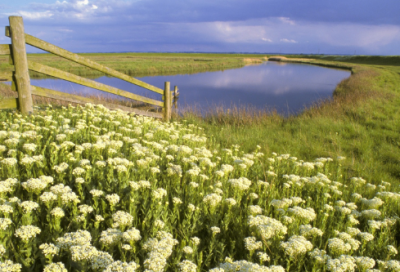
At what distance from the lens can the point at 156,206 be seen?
10.2 feet

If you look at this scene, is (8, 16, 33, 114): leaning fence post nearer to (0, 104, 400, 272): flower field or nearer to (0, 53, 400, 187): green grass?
(0, 104, 400, 272): flower field

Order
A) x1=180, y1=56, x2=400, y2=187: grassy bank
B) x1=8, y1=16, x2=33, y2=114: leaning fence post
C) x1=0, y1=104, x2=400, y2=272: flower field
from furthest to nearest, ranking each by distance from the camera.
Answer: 1. x1=180, y1=56, x2=400, y2=187: grassy bank
2. x1=8, y1=16, x2=33, y2=114: leaning fence post
3. x1=0, y1=104, x2=400, y2=272: flower field

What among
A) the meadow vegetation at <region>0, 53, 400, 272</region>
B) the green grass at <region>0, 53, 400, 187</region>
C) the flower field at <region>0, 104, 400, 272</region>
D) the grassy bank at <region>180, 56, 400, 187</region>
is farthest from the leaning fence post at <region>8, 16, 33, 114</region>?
the grassy bank at <region>180, 56, 400, 187</region>

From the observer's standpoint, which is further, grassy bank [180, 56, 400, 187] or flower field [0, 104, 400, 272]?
grassy bank [180, 56, 400, 187]

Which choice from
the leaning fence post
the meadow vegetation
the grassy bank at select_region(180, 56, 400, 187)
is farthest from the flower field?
the grassy bank at select_region(180, 56, 400, 187)

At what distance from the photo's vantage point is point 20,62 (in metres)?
6.15

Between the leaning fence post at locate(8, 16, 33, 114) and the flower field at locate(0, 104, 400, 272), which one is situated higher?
the leaning fence post at locate(8, 16, 33, 114)

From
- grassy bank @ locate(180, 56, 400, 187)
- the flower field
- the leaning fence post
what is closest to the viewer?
the flower field

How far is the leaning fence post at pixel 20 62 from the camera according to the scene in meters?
6.04

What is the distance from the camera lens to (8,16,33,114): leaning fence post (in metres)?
6.04

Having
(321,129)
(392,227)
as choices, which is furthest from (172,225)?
(321,129)

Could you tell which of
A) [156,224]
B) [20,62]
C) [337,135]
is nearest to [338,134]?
[337,135]

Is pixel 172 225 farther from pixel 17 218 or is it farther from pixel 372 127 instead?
pixel 372 127

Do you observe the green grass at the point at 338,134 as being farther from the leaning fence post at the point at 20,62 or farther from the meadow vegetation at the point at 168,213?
the leaning fence post at the point at 20,62
